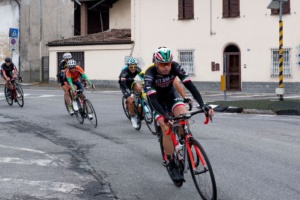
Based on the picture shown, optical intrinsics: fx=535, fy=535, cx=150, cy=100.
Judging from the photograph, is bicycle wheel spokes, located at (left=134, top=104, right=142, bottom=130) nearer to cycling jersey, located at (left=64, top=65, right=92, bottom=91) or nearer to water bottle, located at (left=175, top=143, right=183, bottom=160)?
cycling jersey, located at (left=64, top=65, right=92, bottom=91)

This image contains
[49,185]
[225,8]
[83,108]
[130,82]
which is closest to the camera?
[49,185]

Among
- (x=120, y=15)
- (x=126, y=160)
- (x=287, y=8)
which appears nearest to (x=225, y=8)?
(x=287, y=8)

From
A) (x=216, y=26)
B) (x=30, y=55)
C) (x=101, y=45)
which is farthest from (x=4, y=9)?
(x=216, y=26)

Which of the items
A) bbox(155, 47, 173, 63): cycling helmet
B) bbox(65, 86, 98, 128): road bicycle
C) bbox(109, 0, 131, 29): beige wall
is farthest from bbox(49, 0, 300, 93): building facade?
bbox(155, 47, 173, 63): cycling helmet

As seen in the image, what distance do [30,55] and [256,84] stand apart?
1844 centimetres

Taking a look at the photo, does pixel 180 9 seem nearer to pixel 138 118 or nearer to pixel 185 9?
pixel 185 9

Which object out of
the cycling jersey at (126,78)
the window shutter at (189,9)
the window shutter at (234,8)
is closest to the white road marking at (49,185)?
the cycling jersey at (126,78)

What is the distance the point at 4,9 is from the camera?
3944cm

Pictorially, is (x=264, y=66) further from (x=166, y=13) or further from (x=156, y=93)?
(x=156, y=93)

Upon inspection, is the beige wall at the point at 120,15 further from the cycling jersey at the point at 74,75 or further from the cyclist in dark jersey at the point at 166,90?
the cyclist in dark jersey at the point at 166,90

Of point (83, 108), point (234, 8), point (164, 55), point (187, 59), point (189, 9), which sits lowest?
point (83, 108)

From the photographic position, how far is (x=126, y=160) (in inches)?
337

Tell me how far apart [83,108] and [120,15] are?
27.2m

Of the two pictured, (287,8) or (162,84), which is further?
(287,8)
